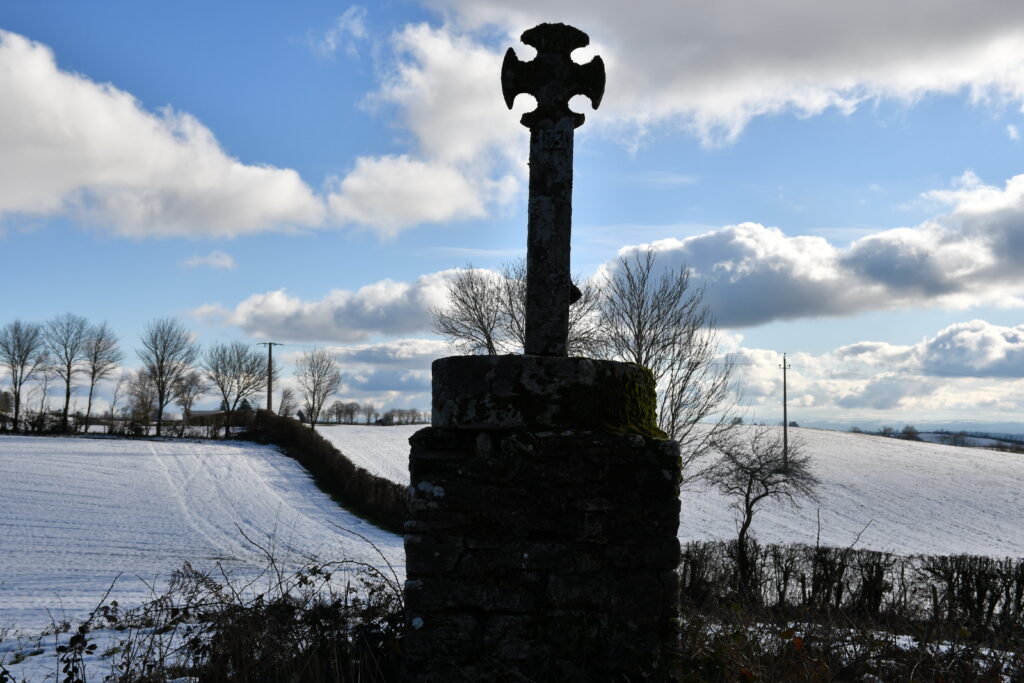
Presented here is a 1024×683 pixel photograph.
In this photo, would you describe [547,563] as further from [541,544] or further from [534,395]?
[534,395]

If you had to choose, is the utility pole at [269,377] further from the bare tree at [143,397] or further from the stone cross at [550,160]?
the stone cross at [550,160]

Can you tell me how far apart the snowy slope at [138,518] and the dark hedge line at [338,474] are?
0.75m

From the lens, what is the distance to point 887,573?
1569cm

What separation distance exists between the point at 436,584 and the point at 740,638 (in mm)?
1851

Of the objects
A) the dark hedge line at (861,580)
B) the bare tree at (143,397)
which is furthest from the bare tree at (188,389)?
the dark hedge line at (861,580)

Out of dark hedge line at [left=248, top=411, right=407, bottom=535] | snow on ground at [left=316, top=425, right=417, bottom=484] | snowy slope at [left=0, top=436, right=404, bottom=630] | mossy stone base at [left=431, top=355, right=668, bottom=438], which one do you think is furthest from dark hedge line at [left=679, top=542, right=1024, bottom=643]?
snow on ground at [left=316, top=425, right=417, bottom=484]

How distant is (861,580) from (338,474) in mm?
23254

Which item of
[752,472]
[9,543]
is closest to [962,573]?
[752,472]

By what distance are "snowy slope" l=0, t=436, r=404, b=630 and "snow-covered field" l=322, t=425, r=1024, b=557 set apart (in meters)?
5.86

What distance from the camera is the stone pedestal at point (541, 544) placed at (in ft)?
12.3

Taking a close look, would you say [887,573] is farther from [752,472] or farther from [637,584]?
[637,584]

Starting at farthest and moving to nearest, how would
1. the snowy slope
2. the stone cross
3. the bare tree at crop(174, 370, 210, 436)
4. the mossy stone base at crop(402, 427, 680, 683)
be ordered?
the bare tree at crop(174, 370, 210, 436) < the snowy slope < the stone cross < the mossy stone base at crop(402, 427, 680, 683)

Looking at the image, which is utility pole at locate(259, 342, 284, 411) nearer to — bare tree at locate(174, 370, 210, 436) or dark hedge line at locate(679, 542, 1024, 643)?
bare tree at locate(174, 370, 210, 436)

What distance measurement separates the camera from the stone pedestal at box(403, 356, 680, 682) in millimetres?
3752
